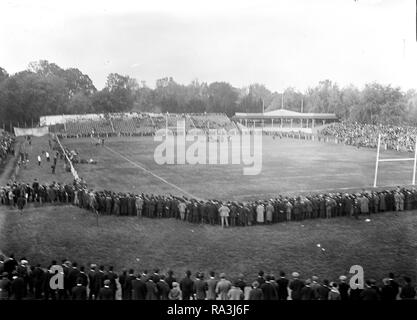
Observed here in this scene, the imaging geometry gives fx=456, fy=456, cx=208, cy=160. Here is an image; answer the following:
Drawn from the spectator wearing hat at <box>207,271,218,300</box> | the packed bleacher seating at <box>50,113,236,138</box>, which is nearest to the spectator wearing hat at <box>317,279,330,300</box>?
the spectator wearing hat at <box>207,271,218,300</box>

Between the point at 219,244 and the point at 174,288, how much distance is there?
4.57m

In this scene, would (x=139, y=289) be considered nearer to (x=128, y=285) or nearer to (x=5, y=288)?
(x=128, y=285)

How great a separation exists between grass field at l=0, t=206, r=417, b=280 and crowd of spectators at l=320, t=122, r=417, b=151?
72.4 ft

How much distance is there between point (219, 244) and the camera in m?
13.6

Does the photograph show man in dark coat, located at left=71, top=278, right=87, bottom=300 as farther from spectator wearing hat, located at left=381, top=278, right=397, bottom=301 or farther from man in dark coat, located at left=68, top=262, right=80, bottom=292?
spectator wearing hat, located at left=381, top=278, right=397, bottom=301

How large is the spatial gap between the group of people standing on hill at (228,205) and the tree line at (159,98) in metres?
24.2

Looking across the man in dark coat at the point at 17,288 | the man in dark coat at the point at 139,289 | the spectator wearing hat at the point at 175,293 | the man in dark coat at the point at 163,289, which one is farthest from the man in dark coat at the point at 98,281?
the spectator wearing hat at the point at 175,293

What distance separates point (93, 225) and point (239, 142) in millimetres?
32694

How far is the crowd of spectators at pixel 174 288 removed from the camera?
884 centimetres

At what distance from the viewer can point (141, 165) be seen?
98.3ft

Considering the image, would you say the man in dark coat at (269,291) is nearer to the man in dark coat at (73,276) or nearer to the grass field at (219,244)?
the grass field at (219,244)

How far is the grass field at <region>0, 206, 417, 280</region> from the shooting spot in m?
12.1
